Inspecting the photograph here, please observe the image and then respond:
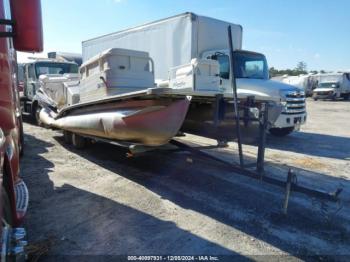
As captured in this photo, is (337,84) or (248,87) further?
(337,84)

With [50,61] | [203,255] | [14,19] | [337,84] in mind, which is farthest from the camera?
[337,84]

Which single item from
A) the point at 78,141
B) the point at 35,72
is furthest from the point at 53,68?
the point at 78,141

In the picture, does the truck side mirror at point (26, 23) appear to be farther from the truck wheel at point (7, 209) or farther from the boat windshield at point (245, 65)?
the boat windshield at point (245, 65)

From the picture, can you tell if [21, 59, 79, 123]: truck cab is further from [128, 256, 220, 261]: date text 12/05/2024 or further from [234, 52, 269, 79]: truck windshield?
[128, 256, 220, 261]: date text 12/05/2024

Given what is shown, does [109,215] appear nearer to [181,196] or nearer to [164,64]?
[181,196]

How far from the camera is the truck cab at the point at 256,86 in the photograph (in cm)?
899

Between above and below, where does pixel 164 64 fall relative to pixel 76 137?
above

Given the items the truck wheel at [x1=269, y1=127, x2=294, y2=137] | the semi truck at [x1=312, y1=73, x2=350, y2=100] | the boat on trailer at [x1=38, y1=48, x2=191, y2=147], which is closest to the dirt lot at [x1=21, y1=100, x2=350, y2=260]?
the boat on trailer at [x1=38, y1=48, x2=191, y2=147]

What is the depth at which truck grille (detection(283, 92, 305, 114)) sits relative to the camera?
360 inches

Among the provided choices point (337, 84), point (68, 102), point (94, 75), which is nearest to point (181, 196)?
point (94, 75)

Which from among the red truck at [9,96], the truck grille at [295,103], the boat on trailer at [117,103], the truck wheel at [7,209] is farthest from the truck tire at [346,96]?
the truck wheel at [7,209]

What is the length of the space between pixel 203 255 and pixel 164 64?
769 cm

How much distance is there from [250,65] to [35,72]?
7525mm

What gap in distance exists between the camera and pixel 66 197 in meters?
4.52
